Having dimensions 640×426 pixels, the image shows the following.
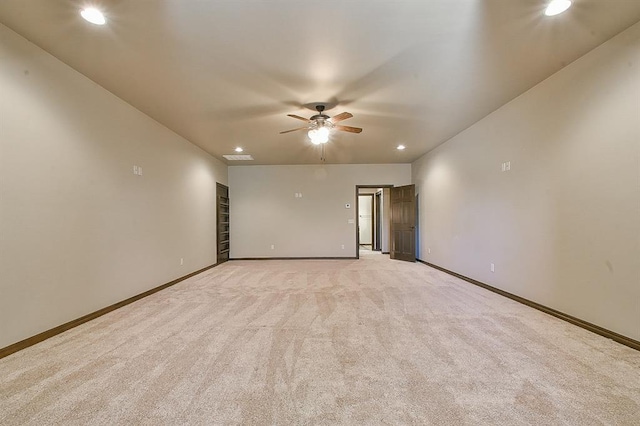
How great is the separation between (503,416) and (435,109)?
377 centimetres

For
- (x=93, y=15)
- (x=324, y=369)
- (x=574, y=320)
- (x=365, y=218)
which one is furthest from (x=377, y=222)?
(x=93, y=15)

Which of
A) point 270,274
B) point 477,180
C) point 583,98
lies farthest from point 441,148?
point 270,274

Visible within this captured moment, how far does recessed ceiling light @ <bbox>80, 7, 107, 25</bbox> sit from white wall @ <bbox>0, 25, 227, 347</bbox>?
2.68 feet

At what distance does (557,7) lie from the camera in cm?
216

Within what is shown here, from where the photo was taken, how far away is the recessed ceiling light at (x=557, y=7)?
2.12 m

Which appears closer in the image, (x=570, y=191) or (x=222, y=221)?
(x=570, y=191)

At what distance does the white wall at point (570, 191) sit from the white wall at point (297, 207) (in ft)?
12.2

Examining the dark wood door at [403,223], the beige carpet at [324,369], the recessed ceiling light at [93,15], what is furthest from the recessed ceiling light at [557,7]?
the dark wood door at [403,223]

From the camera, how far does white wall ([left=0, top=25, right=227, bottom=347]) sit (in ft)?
7.99

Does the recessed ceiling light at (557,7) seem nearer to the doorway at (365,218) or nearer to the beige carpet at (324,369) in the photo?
the beige carpet at (324,369)

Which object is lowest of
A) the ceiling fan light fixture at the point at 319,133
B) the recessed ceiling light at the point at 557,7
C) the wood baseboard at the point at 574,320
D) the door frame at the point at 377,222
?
the wood baseboard at the point at 574,320

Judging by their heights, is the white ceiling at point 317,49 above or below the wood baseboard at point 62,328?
above

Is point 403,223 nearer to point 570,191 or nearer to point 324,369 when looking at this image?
point 570,191

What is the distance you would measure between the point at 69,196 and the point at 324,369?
3.12 metres
